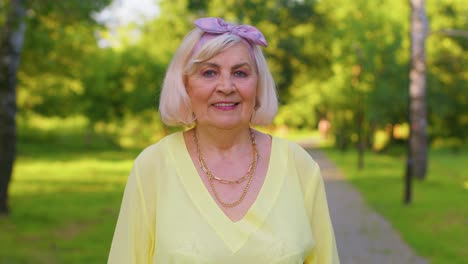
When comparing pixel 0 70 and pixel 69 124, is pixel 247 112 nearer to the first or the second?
pixel 0 70

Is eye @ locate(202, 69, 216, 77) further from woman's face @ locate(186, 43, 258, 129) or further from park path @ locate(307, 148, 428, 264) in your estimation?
park path @ locate(307, 148, 428, 264)

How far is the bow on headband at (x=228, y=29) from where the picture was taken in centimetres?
296

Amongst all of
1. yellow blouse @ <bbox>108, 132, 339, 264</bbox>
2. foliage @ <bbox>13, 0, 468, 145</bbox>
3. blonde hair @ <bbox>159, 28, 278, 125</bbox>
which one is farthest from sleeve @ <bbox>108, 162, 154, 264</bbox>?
foliage @ <bbox>13, 0, 468, 145</bbox>

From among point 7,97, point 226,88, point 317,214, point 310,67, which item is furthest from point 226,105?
point 310,67

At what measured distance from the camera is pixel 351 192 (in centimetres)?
1795

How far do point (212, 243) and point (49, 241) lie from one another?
28.3 ft

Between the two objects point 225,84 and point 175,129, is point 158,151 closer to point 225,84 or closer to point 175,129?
point 225,84

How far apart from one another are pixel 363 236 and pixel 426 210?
3445 millimetres

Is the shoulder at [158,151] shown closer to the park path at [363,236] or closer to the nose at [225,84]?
the nose at [225,84]

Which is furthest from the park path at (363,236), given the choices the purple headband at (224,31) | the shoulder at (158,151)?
the purple headband at (224,31)

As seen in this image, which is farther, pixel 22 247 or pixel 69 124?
pixel 69 124

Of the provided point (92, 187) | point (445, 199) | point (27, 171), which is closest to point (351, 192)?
point (445, 199)

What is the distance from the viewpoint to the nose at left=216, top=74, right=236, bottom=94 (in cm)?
294

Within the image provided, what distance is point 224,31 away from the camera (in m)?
2.96
